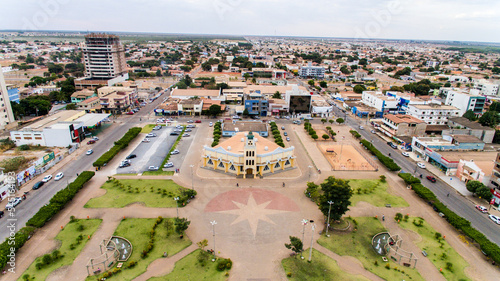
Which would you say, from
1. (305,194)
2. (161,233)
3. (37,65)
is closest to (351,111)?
(305,194)

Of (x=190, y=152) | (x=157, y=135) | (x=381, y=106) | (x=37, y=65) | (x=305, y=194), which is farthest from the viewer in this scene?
(x=37, y=65)

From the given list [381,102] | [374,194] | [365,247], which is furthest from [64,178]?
[381,102]

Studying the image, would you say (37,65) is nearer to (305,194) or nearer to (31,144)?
(31,144)

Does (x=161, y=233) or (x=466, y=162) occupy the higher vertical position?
(x=466, y=162)

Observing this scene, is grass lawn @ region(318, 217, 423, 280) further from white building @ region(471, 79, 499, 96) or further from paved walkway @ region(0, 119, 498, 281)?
white building @ region(471, 79, 499, 96)

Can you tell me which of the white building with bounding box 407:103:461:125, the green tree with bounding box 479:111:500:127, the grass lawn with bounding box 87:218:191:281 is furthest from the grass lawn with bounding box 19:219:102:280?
the green tree with bounding box 479:111:500:127

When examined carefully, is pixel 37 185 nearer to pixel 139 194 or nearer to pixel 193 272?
pixel 139 194
